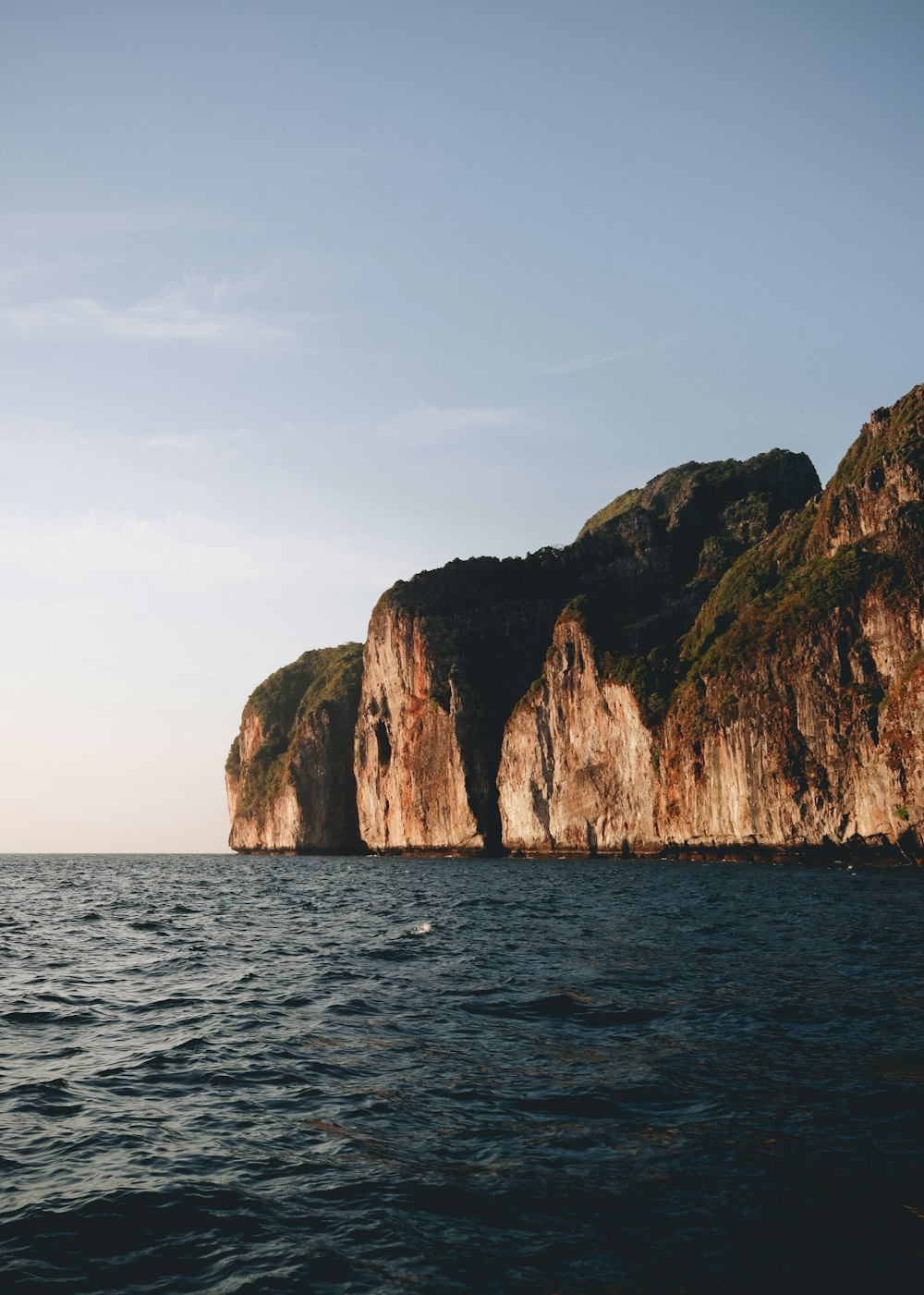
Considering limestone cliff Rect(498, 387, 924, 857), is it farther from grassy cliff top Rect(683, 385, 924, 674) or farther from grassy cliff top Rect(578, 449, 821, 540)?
grassy cliff top Rect(578, 449, 821, 540)

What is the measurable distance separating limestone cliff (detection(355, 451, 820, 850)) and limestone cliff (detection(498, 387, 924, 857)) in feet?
20.7

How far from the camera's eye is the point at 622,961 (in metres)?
22.9

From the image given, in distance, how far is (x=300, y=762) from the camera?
156m

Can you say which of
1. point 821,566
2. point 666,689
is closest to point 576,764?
point 666,689

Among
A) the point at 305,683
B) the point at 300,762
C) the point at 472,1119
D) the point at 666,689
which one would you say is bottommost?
the point at 472,1119

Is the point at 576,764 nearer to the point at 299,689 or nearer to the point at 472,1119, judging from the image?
the point at 472,1119

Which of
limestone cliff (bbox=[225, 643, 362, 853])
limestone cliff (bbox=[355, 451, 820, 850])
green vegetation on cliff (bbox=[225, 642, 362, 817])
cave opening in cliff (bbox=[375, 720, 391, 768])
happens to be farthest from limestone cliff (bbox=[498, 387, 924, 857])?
green vegetation on cliff (bbox=[225, 642, 362, 817])

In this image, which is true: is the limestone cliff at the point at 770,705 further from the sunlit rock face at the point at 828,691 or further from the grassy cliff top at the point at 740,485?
the grassy cliff top at the point at 740,485

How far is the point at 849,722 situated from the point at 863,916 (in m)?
42.8

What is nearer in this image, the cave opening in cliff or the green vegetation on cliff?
the cave opening in cliff

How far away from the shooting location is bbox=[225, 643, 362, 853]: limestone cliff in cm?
15588

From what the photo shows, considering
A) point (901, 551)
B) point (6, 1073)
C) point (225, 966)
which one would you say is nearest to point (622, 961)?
point (225, 966)

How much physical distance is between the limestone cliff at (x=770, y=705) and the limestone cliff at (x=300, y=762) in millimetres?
53438

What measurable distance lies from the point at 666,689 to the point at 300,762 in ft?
265
